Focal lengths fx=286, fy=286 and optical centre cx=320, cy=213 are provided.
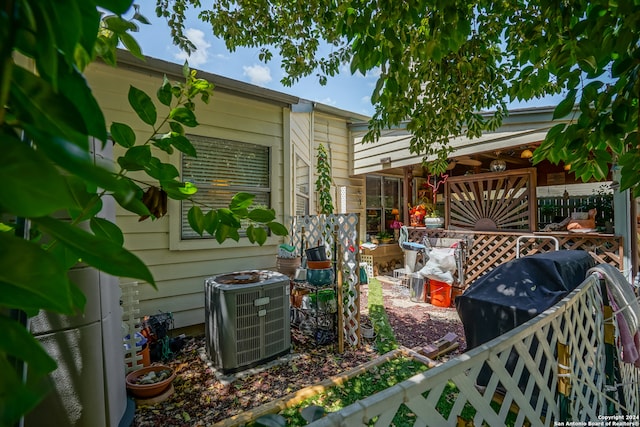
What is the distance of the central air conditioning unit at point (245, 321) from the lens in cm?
289

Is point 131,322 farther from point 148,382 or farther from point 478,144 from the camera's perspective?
point 478,144

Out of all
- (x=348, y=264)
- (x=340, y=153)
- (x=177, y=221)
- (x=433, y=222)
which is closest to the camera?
(x=177, y=221)

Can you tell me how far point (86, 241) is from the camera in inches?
12.1

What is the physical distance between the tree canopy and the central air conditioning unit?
6.72 feet

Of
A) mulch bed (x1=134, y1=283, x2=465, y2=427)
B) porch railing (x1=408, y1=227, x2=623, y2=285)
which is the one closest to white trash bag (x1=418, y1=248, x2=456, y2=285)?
porch railing (x1=408, y1=227, x2=623, y2=285)

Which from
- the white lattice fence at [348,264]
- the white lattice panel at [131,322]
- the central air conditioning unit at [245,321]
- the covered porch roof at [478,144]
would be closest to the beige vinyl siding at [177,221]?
the white lattice panel at [131,322]

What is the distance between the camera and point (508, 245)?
519cm

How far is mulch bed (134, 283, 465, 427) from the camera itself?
2.39m

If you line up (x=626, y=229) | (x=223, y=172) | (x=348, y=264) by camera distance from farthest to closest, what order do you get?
(x=626, y=229) < (x=223, y=172) < (x=348, y=264)

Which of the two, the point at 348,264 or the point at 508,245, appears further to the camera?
the point at 508,245

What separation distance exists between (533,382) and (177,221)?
3.62m

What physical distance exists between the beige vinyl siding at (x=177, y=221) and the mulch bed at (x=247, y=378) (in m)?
0.71

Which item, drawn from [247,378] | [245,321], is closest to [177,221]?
[245,321]

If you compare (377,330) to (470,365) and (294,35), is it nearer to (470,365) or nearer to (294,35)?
(470,365)
